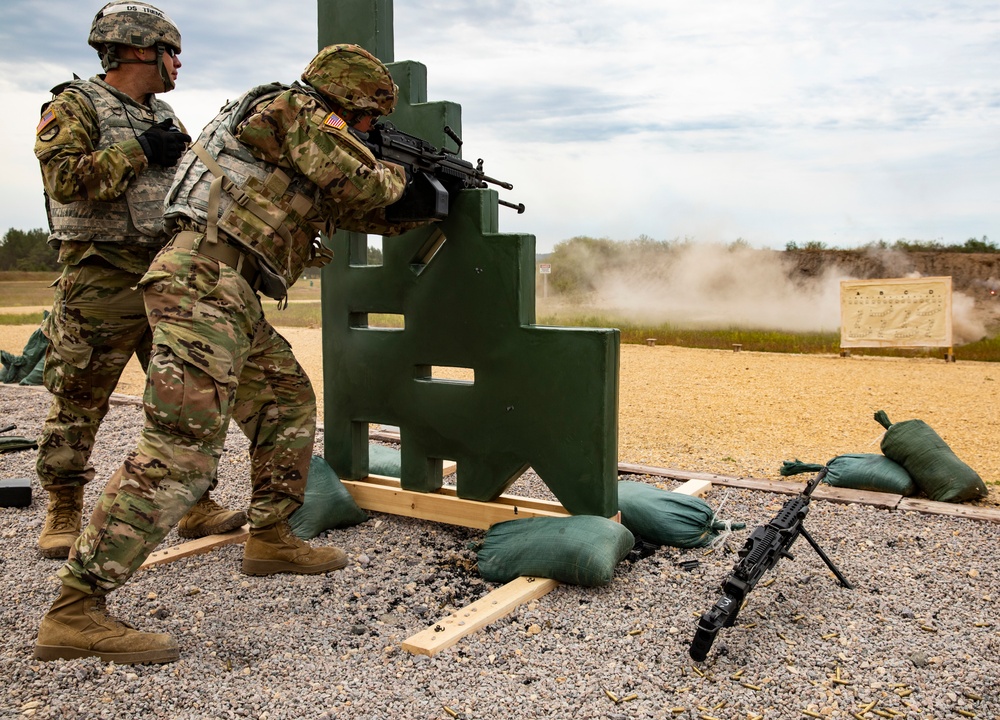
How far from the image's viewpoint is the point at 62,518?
13.0ft

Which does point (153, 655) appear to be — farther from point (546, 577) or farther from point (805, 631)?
point (805, 631)

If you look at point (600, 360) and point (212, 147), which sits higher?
point (212, 147)

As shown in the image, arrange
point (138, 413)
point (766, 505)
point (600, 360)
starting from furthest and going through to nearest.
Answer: point (138, 413) → point (766, 505) → point (600, 360)

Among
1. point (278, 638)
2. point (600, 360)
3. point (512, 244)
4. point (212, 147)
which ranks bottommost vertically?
point (278, 638)

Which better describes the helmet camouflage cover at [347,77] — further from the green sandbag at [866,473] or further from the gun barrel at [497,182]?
the green sandbag at [866,473]

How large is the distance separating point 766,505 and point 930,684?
2095mm

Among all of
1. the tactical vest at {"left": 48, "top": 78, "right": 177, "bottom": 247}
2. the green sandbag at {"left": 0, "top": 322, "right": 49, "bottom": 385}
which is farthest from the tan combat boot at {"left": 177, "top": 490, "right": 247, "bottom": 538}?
the green sandbag at {"left": 0, "top": 322, "right": 49, "bottom": 385}

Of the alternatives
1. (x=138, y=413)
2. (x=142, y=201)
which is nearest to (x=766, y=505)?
(x=142, y=201)

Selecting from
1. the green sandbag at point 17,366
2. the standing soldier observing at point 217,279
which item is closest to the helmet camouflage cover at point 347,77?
the standing soldier observing at point 217,279

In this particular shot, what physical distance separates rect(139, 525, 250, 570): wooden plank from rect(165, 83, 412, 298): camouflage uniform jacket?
4.82 ft

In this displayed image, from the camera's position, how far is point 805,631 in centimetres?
297

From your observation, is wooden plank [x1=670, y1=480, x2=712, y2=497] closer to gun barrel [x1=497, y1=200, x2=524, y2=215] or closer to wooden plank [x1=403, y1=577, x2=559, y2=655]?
wooden plank [x1=403, y1=577, x2=559, y2=655]

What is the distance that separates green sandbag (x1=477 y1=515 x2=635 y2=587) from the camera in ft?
11.0

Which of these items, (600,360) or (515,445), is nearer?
(600,360)
